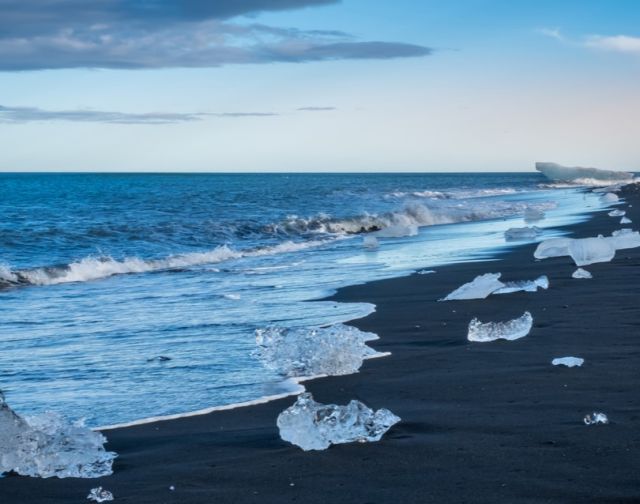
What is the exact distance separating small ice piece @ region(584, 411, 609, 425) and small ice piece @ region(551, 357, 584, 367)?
1.30m

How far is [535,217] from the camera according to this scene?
88.3ft

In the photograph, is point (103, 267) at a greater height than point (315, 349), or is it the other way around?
point (315, 349)

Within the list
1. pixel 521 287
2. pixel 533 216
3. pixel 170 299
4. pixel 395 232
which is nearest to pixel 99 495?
pixel 521 287

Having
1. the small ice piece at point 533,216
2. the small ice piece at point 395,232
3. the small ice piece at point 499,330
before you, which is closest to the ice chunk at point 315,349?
the small ice piece at point 499,330

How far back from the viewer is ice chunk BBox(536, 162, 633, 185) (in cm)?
8625

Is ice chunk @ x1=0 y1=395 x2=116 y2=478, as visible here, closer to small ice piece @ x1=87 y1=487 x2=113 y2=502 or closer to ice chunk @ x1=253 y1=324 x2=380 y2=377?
small ice piece @ x1=87 y1=487 x2=113 y2=502

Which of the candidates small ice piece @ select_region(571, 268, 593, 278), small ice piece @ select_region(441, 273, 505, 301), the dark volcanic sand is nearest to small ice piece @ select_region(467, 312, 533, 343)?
the dark volcanic sand

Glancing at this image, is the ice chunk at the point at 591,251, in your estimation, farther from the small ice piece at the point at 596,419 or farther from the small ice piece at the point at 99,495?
the small ice piece at the point at 99,495

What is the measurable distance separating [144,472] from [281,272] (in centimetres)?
1065

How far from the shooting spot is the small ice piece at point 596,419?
14.0ft

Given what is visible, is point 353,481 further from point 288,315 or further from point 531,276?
point 531,276

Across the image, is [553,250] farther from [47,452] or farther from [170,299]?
[47,452]

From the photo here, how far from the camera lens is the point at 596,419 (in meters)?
4.29

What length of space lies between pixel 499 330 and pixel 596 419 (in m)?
2.54
